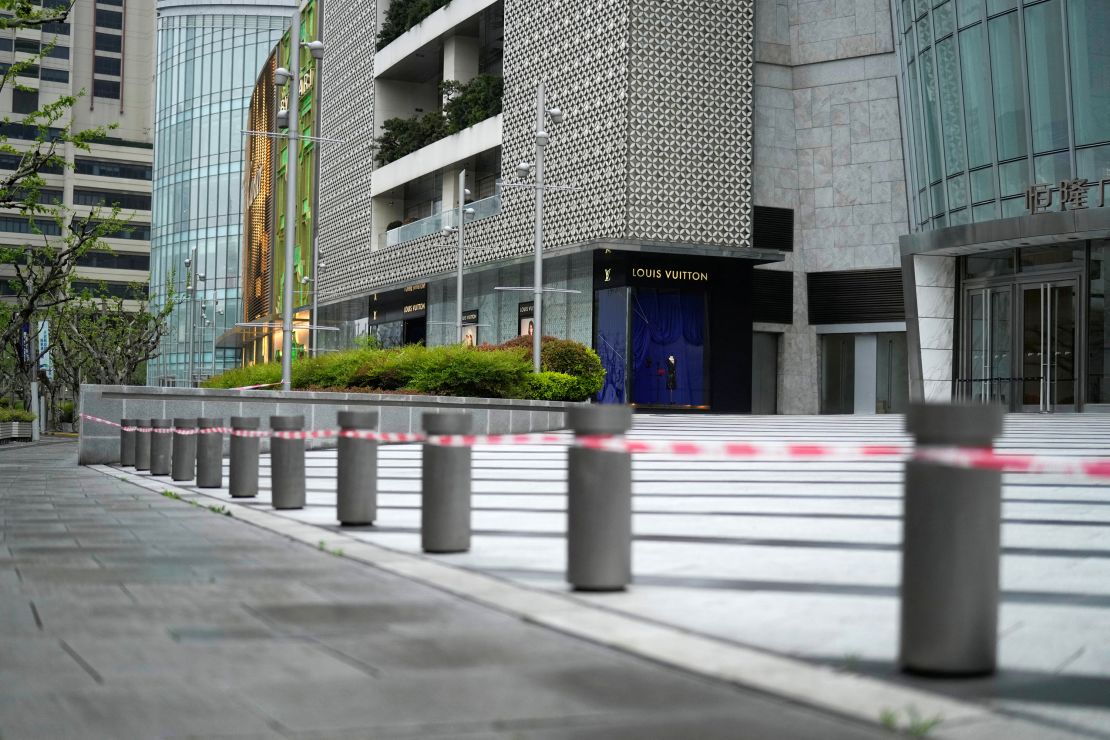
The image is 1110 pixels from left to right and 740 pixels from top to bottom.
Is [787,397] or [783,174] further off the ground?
[783,174]

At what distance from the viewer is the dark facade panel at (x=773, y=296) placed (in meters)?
42.4

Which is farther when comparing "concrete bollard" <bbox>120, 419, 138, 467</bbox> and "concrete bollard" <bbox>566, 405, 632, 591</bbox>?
"concrete bollard" <bbox>120, 419, 138, 467</bbox>

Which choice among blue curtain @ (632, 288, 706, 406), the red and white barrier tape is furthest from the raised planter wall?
the red and white barrier tape

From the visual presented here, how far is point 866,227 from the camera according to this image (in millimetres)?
42344

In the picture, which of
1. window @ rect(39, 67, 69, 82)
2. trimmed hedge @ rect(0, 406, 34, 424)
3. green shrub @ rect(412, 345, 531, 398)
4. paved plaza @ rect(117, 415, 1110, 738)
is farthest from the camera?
window @ rect(39, 67, 69, 82)

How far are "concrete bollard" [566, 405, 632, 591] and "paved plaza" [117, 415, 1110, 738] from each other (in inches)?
6.7

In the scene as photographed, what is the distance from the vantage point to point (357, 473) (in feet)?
33.3

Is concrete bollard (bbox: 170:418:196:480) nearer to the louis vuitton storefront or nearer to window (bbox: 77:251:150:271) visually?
the louis vuitton storefront

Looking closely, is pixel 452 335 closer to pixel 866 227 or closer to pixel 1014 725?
pixel 866 227

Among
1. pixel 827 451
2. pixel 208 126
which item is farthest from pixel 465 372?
pixel 208 126

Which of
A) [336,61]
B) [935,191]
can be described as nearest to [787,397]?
[935,191]

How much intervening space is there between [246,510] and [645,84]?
89.2 feet

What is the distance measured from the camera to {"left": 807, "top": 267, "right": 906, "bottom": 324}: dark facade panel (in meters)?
42.3

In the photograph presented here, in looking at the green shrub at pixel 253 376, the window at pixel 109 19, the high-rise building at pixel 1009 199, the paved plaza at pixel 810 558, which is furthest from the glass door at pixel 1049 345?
the window at pixel 109 19
